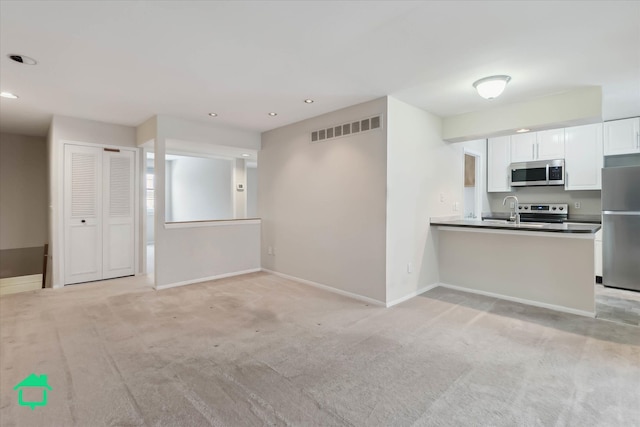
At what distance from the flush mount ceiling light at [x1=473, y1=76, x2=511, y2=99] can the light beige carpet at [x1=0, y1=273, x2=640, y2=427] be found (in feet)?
7.63

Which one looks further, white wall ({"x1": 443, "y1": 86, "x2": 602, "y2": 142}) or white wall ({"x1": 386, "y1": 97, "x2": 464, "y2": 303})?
white wall ({"x1": 386, "y1": 97, "x2": 464, "y2": 303})

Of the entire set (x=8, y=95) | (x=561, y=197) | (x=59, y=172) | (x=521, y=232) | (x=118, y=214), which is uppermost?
(x=8, y=95)

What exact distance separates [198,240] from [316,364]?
10.4 feet

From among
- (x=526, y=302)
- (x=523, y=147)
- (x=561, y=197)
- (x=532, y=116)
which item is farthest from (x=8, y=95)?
(x=561, y=197)

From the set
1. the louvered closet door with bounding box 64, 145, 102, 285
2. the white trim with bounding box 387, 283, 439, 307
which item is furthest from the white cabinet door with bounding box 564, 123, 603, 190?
the louvered closet door with bounding box 64, 145, 102, 285

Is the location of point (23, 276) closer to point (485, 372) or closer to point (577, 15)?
point (485, 372)

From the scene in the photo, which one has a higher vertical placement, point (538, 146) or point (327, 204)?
point (538, 146)

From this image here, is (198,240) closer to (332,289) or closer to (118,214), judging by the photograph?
(118,214)

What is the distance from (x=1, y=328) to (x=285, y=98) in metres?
3.77

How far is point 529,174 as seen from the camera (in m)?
5.34

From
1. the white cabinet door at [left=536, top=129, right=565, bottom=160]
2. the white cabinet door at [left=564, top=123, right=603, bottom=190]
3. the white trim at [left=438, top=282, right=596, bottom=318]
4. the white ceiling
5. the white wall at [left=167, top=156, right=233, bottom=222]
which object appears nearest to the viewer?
the white ceiling

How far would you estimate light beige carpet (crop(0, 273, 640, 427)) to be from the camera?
1.84m

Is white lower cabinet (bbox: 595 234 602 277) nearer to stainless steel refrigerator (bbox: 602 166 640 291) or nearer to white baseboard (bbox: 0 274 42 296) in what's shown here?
stainless steel refrigerator (bbox: 602 166 640 291)

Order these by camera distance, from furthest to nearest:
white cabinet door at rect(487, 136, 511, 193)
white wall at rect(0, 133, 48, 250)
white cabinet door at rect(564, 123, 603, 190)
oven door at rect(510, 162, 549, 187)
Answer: white wall at rect(0, 133, 48, 250) → white cabinet door at rect(487, 136, 511, 193) → oven door at rect(510, 162, 549, 187) → white cabinet door at rect(564, 123, 603, 190)
